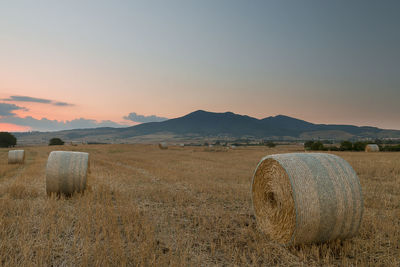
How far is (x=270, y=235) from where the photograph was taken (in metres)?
6.01

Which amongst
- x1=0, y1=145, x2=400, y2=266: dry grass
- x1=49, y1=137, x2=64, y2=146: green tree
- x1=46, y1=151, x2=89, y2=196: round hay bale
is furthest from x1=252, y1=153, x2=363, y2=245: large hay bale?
x1=49, y1=137, x2=64, y2=146: green tree

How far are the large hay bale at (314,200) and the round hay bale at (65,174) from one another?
7.23 meters

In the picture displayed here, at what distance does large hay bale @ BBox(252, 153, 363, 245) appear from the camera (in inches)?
204

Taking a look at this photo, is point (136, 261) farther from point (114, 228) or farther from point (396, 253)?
point (396, 253)

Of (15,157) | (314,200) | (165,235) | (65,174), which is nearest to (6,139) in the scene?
(15,157)

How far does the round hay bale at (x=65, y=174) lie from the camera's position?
31.4ft

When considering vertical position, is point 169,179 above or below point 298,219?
below

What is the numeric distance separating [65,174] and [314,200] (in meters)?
8.44

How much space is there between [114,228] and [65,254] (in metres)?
1.27

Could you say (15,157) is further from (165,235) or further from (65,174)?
(165,235)

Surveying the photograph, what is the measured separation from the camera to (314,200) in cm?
522

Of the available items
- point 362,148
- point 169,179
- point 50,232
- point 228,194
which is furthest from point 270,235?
point 362,148

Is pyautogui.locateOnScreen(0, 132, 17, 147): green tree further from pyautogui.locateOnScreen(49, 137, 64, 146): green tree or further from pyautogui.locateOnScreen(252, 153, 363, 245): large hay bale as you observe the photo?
pyautogui.locateOnScreen(252, 153, 363, 245): large hay bale

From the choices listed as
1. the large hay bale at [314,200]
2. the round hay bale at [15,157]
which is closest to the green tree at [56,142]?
the round hay bale at [15,157]
